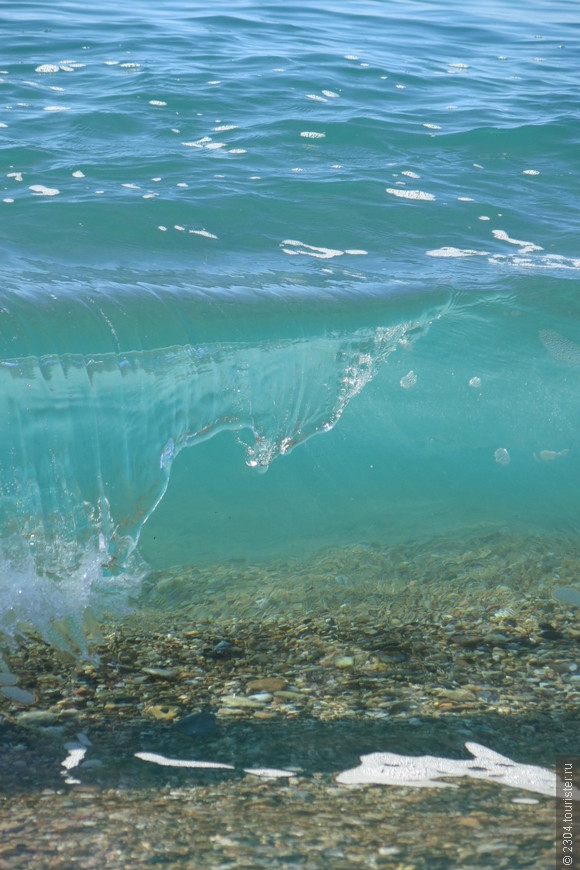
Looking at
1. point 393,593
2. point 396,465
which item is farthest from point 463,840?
point 396,465

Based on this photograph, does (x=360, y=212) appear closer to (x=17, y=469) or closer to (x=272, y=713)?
(x=17, y=469)

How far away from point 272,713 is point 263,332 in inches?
83.2

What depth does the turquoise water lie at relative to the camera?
12.4ft

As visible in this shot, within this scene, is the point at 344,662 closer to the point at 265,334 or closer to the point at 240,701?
the point at 240,701

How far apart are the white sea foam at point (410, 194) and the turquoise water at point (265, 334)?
29mm

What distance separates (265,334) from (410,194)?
2.54 metres

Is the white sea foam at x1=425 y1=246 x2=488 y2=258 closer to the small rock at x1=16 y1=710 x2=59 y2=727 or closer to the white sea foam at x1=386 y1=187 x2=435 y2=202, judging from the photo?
the white sea foam at x1=386 y1=187 x2=435 y2=202

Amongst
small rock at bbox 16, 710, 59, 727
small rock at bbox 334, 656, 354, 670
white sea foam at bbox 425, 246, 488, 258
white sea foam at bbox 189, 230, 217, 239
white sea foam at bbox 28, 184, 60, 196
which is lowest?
small rock at bbox 334, 656, 354, 670

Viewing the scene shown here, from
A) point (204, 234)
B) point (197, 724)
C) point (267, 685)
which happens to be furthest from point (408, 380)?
point (197, 724)

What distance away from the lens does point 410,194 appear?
253 inches

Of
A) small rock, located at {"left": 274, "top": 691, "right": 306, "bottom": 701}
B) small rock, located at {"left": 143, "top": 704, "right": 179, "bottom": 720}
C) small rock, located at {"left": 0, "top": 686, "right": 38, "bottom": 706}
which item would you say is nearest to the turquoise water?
small rock, located at {"left": 0, "top": 686, "right": 38, "bottom": 706}

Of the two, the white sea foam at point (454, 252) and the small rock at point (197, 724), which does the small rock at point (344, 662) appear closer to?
the small rock at point (197, 724)

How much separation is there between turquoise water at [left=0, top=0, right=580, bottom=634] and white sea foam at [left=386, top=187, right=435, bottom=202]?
29mm

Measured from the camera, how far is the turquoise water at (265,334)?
149 inches
